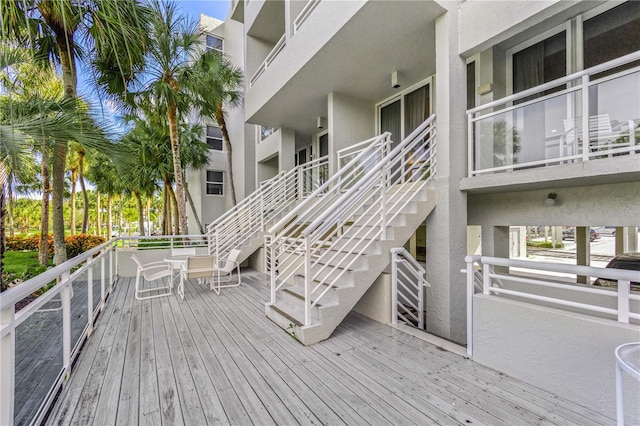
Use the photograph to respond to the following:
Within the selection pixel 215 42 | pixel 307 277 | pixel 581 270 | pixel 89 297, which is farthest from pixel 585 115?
pixel 215 42

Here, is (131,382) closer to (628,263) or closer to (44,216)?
(628,263)

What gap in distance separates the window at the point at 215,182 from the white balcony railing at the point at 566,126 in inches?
568

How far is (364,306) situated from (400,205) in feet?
5.63

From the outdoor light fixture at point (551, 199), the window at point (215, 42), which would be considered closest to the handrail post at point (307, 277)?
the outdoor light fixture at point (551, 199)

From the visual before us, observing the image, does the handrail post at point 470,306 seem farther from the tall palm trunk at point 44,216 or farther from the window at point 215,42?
the window at point 215,42

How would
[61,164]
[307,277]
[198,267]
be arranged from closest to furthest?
[307,277] → [61,164] → [198,267]

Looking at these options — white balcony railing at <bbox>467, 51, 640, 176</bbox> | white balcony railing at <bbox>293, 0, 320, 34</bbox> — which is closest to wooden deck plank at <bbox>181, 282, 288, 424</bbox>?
white balcony railing at <bbox>467, 51, 640, 176</bbox>

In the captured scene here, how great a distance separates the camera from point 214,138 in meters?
16.5

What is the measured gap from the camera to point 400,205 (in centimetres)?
470

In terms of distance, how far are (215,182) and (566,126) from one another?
15.6m

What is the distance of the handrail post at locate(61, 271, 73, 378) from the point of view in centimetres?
270

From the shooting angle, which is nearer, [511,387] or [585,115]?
[511,387]

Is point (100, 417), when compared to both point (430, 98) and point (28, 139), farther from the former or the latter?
point (430, 98)

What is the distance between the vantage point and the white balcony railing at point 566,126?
316 cm
